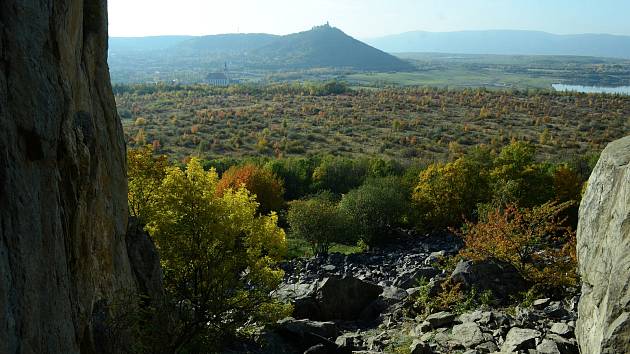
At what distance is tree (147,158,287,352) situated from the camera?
17469 mm

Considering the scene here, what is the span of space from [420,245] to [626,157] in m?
31.1

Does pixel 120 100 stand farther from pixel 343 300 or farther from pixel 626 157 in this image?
pixel 626 157

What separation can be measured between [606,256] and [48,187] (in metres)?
13.0

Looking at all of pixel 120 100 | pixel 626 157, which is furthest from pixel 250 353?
pixel 120 100

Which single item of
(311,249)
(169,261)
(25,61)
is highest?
(25,61)

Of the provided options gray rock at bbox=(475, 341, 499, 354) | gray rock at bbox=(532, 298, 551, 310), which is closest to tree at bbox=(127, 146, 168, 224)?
gray rock at bbox=(475, 341, 499, 354)

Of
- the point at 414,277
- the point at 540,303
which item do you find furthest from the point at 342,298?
the point at 540,303

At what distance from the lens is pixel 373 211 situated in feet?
159

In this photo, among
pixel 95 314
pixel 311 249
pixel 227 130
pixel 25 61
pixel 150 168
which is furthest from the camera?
pixel 227 130

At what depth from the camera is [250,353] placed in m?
20.9

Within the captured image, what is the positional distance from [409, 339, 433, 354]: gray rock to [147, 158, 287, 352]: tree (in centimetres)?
461

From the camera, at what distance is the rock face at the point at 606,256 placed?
12.2m

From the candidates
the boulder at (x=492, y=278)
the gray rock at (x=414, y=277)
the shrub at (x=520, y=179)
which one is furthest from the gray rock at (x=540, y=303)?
the shrub at (x=520, y=179)

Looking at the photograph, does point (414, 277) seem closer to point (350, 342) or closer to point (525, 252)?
point (525, 252)
